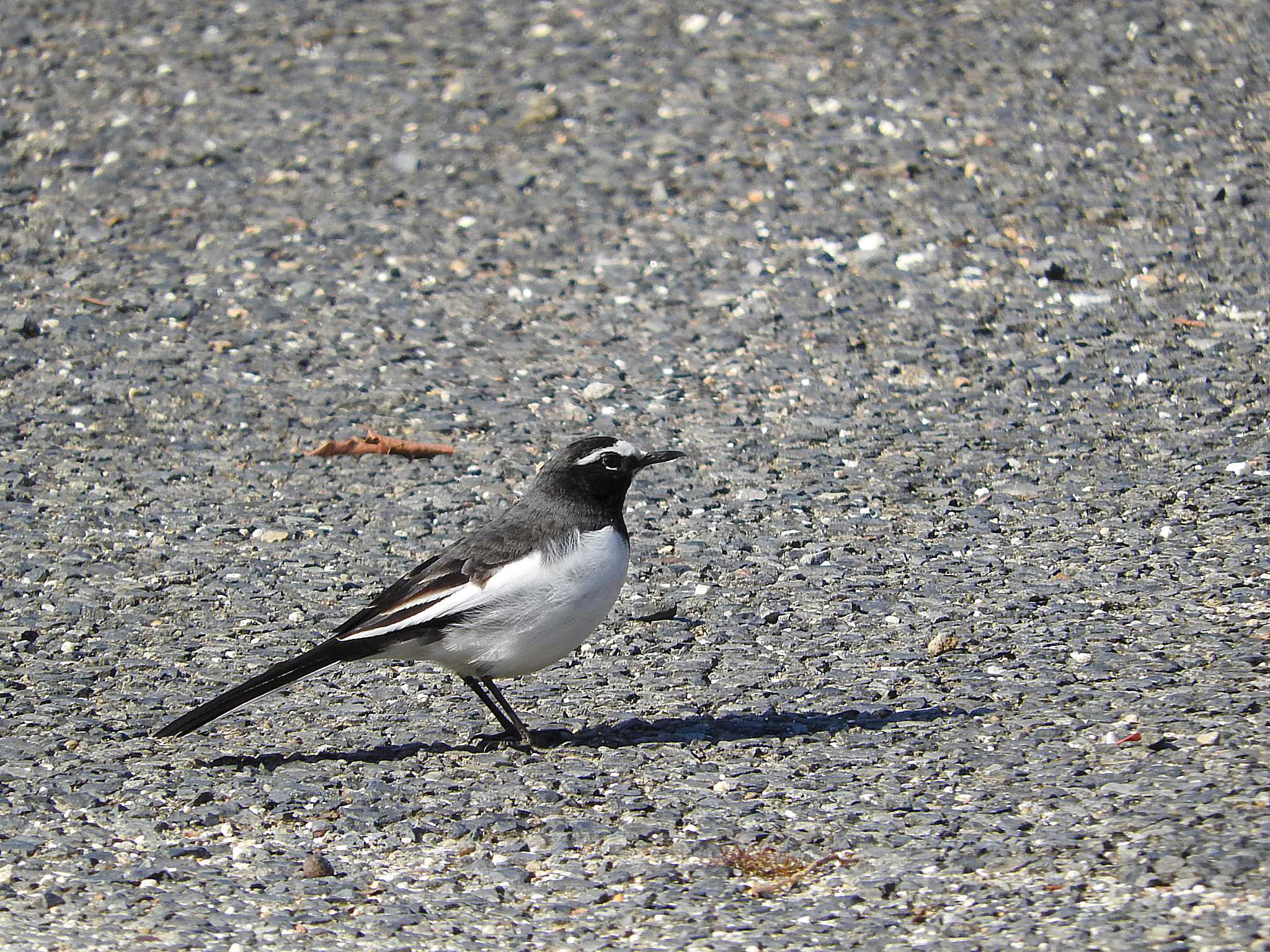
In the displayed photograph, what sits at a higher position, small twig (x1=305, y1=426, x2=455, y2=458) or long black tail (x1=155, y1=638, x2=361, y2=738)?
long black tail (x1=155, y1=638, x2=361, y2=738)

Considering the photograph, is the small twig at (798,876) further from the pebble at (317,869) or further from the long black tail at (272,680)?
the long black tail at (272,680)

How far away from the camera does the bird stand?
542cm

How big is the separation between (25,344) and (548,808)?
5.22 metres

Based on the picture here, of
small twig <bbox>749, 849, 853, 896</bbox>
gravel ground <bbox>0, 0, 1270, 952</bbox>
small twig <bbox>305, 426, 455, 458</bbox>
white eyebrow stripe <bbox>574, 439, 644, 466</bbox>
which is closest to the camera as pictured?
small twig <bbox>749, 849, 853, 896</bbox>

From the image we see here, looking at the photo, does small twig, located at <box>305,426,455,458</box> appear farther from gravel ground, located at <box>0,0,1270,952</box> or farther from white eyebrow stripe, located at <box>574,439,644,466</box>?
white eyebrow stripe, located at <box>574,439,644,466</box>

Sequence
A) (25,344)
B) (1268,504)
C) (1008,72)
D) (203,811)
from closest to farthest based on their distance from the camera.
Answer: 1. (203,811)
2. (1268,504)
3. (25,344)
4. (1008,72)

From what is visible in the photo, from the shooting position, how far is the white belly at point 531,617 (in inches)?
215

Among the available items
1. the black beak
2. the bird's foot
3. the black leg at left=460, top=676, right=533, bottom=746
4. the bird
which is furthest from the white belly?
the black beak

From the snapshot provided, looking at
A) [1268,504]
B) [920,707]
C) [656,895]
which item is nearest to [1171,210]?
[1268,504]

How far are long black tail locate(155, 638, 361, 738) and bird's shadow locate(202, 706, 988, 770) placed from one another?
0.58 ft

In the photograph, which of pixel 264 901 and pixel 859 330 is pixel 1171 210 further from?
pixel 264 901

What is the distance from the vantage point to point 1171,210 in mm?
9711

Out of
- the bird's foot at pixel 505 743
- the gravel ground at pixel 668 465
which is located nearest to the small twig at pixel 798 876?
the gravel ground at pixel 668 465

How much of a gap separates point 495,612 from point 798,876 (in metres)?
1.49
